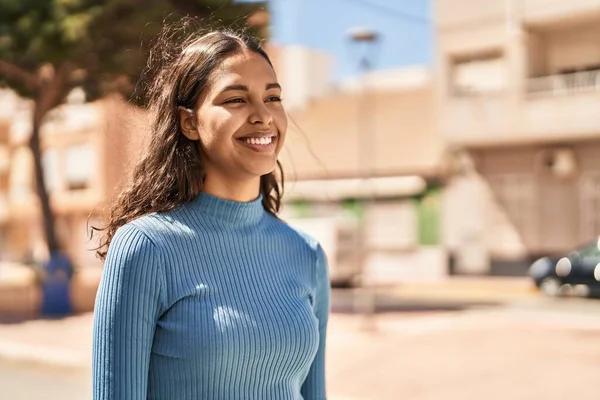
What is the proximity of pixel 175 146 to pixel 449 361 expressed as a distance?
777 centimetres

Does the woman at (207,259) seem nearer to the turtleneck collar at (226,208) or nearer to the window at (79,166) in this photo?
the turtleneck collar at (226,208)

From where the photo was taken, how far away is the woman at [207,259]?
1.72 m

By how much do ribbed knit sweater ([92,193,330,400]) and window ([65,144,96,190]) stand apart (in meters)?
32.8

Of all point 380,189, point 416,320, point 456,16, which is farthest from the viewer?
point 380,189

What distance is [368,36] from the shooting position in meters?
12.2

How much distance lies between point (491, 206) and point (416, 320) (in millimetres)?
10377

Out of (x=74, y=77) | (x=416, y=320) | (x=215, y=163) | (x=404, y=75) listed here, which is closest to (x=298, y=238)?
(x=215, y=163)

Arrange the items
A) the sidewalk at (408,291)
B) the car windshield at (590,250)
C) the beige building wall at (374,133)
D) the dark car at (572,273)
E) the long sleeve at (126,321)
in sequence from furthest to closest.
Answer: the beige building wall at (374,133)
the car windshield at (590,250)
the dark car at (572,273)
the sidewalk at (408,291)
the long sleeve at (126,321)

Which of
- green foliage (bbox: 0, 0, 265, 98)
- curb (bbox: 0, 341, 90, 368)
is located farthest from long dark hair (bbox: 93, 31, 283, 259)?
green foliage (bbox: 0, 0, 265, 98)

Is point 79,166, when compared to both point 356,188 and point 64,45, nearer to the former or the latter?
point 356,188

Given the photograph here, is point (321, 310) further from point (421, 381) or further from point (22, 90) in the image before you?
point (22, 90)

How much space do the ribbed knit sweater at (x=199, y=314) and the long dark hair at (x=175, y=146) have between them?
64mm

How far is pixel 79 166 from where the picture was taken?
3456 centimetres

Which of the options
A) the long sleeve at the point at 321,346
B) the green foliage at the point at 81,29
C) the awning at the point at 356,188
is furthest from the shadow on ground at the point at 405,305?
the long sleeve at the point at 321,346
